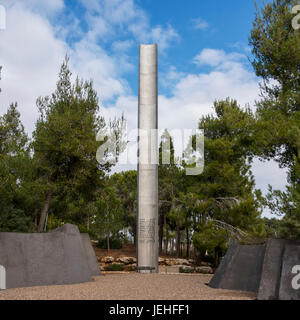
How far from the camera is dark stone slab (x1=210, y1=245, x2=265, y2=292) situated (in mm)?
9656

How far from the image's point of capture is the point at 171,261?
23.0 metres

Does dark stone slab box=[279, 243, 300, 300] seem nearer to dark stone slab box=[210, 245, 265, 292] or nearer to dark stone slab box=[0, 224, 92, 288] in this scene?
dark stone slab box=[210, 245, 265, 292]

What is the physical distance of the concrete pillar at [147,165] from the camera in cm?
1558

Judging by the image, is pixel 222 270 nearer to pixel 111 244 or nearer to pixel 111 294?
pixel 111 294

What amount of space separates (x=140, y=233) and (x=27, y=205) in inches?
326

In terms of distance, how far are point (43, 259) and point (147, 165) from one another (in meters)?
6.80

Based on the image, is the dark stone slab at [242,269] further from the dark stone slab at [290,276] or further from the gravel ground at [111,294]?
the dark stone slab at [290,276]

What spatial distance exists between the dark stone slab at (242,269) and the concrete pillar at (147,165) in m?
5.37

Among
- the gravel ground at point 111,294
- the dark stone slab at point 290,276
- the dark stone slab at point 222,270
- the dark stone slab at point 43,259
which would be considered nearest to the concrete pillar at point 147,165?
the dark stone slab at point 43,259

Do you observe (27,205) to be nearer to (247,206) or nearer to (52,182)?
(52,182)

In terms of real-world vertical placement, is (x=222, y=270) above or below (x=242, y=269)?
below

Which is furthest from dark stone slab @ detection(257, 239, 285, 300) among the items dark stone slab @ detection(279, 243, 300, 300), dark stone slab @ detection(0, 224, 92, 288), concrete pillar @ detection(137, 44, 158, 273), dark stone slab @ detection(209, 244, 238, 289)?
concrete pillar @ detection(137, 44, 158, 273)

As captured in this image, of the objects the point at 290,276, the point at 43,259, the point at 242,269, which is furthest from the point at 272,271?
the point at 43,259

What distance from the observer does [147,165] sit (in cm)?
1595
